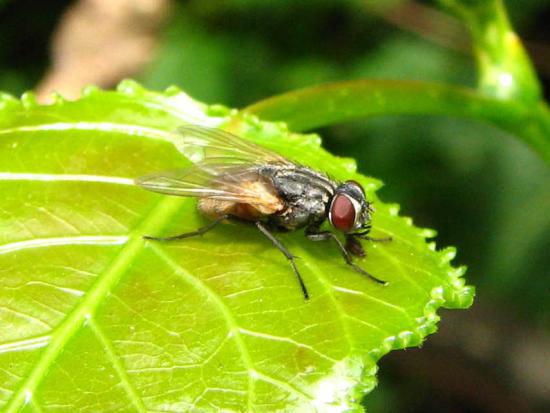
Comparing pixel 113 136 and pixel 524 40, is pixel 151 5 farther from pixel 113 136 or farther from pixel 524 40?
pixel 113 136

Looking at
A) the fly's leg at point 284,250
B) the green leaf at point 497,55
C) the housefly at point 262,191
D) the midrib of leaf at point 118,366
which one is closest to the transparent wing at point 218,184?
the housefly at point 262,191

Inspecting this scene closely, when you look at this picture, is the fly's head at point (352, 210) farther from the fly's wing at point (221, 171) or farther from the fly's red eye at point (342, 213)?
the fly's wing at point (221, 171)

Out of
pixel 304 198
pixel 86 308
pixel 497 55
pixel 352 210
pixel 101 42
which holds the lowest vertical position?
pixel 86 308

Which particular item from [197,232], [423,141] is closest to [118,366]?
[197,232]

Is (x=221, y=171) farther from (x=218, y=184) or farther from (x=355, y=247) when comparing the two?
(x=355, y=247)

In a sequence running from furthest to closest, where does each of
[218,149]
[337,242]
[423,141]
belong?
1. [423,141]
2. [218,149]
3. [337,242]

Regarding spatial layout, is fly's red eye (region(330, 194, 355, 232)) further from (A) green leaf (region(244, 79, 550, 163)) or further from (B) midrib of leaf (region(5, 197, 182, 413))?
(B) midrib of leaf (region(5, 197, 182, 413))
